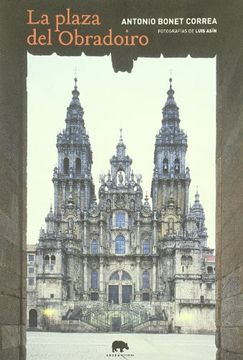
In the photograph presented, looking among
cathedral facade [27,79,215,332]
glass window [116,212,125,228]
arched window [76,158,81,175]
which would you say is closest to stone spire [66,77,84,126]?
cathedral facade [27,79,215,332]

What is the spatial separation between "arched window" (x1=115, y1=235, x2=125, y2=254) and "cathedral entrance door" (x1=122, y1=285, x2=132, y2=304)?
382cm

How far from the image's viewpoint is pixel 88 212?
6031cm

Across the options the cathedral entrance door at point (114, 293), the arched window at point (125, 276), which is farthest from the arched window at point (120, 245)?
the cathedral entrance door at point (114, 293)

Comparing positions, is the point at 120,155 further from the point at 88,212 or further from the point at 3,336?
the point at 3,336

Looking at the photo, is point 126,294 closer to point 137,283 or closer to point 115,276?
point 137,283

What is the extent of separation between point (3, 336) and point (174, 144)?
189 ft

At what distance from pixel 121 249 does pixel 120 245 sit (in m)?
0.50

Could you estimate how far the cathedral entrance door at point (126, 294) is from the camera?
57403 millimetres

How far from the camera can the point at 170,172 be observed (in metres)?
61.8

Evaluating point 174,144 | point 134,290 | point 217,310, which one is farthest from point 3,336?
point 174,144

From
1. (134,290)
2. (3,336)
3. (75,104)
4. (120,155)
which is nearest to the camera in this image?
(3,336)

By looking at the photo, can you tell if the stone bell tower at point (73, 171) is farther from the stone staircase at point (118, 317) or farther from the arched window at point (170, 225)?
the stone staircase at point (118, 317)

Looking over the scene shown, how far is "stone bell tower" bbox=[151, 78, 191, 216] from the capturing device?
61.8m

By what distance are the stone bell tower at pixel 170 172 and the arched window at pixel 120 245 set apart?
5462mm
